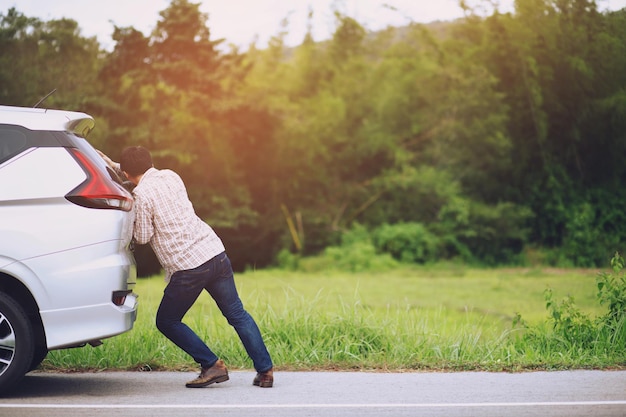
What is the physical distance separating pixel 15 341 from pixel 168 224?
53.9 inches

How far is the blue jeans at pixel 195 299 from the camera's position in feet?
21.4

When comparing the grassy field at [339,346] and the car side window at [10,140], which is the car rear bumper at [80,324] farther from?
the grassy field at [339,346]

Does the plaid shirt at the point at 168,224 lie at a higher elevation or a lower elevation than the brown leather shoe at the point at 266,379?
higher

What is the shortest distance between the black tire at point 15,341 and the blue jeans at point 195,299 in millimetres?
982

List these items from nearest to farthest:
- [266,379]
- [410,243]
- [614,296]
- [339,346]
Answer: [266,379] → [339,346] → [614,296] → [410,243]

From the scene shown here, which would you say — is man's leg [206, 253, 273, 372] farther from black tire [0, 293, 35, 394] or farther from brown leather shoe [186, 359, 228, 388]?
→ black tire [0, 293, 35, 394]

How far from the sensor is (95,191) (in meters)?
6.19

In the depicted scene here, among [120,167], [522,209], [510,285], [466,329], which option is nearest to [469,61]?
[522,209]

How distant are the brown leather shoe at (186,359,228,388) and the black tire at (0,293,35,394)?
4.13 ft

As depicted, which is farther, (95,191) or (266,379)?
(266,379)

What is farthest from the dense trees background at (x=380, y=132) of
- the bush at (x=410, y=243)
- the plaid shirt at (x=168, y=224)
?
the plaid shirt at (x=168, y=224)

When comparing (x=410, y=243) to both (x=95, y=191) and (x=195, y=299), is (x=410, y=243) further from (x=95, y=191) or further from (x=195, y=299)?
(x=95, y=191)

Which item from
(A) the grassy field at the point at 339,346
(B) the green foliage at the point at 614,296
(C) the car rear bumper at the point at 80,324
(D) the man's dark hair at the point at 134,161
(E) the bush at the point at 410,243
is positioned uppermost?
(D) the man's dark hair at the point at 134,161

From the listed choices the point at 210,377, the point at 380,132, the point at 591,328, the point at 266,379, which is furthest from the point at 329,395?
the point at 380,132
